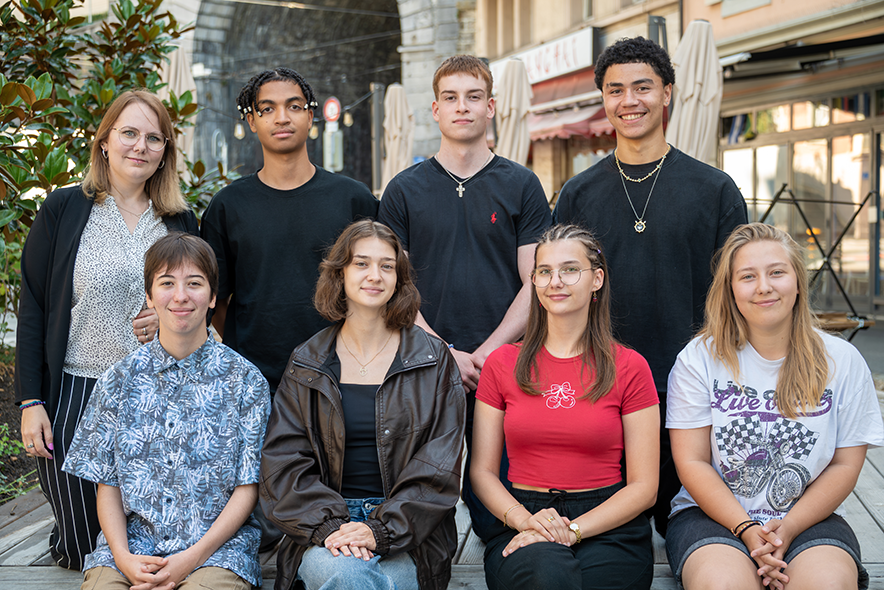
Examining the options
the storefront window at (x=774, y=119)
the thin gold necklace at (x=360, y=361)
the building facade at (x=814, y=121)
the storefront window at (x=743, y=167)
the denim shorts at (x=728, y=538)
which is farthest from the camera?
the storefront window at (x=743, y=167)

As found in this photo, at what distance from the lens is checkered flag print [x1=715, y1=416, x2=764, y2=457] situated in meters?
2.68

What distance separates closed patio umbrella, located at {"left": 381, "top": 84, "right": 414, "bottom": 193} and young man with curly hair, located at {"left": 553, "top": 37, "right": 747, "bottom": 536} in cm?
854

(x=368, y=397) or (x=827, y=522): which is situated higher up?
(x=368, y=397)

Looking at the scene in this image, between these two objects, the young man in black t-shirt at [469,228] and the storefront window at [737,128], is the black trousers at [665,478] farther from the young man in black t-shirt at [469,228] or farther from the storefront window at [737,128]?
the storefront window at [737,128]

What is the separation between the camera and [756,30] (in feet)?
32.2

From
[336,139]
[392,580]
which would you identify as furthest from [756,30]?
[336,139]

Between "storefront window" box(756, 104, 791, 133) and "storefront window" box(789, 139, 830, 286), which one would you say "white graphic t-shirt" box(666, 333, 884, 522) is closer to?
"storefront window" box(789, 139, 830, 286)

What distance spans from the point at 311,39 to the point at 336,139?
6914 mm

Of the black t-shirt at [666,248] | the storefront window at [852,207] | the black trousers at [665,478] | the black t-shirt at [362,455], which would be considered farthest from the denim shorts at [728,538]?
the storefront window at [852,207]

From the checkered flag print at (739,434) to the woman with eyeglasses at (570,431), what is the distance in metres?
0.23

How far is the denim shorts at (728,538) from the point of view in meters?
2.52

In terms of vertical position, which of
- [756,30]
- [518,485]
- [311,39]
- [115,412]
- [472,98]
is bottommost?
[518,485]

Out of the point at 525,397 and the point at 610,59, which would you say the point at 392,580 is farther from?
the point at 610,59

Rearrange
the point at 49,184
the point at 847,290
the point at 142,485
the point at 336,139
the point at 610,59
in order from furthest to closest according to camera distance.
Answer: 1. the point at 336,139
2. the point at 847,290
3. the point at 49,184
4. the point at 610,59
5. the point at 142,485
